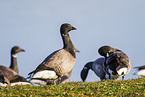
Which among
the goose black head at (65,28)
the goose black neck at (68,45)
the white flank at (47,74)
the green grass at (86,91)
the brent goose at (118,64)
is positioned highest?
the goose black head at (65,28)

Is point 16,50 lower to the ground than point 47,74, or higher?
higher

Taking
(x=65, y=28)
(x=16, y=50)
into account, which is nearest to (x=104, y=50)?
(x=65, y=28)

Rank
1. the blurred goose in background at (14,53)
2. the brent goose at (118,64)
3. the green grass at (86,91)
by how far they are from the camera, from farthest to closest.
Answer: the blurred goose in background at (14,53), the brent goose at (118,64), the green grass at (86,91)

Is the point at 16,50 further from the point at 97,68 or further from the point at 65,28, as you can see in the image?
the point at 97,68

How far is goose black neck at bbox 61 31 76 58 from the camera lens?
16694 millimetres

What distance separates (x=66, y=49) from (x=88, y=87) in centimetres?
537

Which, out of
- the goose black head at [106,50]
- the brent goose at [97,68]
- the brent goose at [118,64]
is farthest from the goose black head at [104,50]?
the brent goose at [97,68]

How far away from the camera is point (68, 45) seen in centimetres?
1720

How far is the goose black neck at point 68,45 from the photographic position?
16.7 m

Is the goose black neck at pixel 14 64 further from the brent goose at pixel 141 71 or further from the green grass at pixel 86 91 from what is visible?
the brent goose at pixel 141 71

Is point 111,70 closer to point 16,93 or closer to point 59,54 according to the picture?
point 59,54

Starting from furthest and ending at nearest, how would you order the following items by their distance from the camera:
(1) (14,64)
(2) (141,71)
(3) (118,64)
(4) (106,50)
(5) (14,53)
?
1. (5) (14,53)
2. (1) (14,64)
3. (2) (141,71)
4. (4) (106,50)
5. (3) (118,64)

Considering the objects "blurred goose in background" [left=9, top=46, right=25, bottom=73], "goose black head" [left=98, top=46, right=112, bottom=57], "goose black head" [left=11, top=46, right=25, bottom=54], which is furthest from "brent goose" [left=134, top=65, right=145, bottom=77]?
"goose black head" [left=11, top=46, right=25, bottom=54]

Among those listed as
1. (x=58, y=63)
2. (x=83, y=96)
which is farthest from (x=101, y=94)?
(x=58, y=63)
